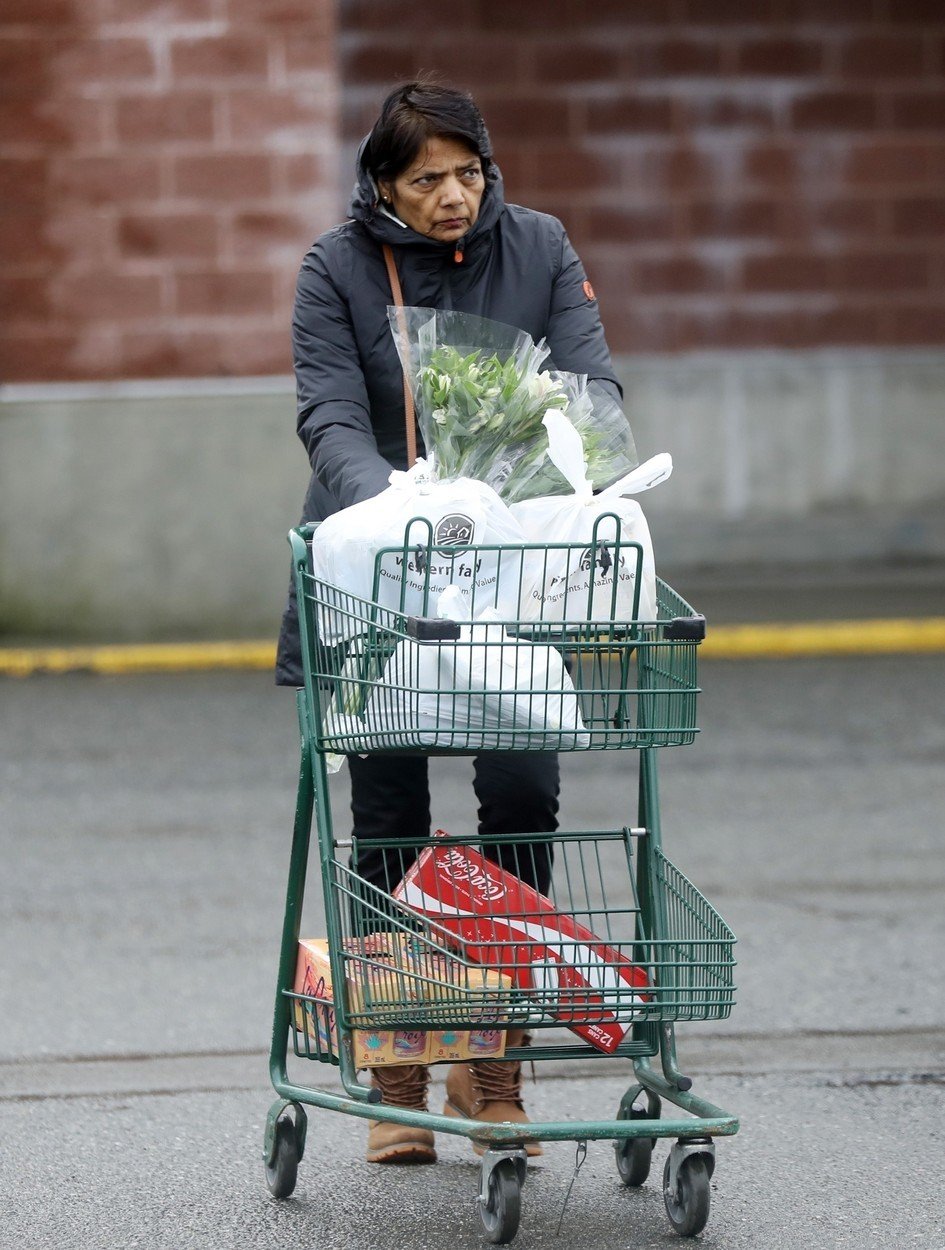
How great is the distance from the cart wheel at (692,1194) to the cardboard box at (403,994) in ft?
1.25

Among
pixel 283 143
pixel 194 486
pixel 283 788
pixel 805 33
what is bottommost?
pixel 283 788

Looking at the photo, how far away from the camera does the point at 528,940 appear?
138 inches

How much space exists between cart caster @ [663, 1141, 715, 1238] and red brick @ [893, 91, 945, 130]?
1087cm

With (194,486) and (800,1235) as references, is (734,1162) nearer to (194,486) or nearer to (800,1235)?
(800,1235)

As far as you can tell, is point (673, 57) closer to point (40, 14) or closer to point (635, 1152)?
point (40, 14)

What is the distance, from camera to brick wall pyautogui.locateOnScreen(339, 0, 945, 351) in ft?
42.3

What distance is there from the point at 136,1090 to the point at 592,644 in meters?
1.71

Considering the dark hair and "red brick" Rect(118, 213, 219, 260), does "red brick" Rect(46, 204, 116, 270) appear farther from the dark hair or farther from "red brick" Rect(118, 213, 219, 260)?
the dark hair

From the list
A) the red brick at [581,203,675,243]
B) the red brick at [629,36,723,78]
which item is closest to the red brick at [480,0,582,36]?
the red brick at [629,36,723,78]

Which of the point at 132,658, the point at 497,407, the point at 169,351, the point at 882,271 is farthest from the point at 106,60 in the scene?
the point at 497,407

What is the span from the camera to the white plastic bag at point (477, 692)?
3.21 m

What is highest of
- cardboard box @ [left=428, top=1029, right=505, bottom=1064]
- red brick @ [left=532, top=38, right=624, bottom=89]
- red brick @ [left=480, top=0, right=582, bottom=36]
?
red brick @ [left=480, top=0, right=582, bottom=36]

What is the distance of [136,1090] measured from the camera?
4.33 metres

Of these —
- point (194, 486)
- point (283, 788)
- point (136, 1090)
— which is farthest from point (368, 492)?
point (194, 486)
